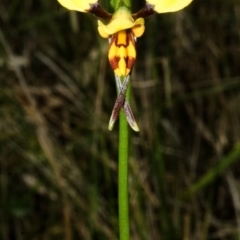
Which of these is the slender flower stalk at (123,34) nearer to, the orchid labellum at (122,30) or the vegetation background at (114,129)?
the orchid labellum at (122,30)

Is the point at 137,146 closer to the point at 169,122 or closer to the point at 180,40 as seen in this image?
the point at 169,122

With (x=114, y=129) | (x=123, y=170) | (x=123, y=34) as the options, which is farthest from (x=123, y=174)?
(x=114, y=129)

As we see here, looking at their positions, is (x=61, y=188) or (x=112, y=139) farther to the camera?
(x=112, y=139)

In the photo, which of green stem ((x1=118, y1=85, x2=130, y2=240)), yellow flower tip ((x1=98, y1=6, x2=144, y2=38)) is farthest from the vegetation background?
yellow flower tip ((x1=98, y1=6, x2=144, y2=38))

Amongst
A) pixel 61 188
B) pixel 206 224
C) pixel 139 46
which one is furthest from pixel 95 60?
pixel 206 224

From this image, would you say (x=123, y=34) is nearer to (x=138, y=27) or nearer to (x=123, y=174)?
(x=138, y=27)

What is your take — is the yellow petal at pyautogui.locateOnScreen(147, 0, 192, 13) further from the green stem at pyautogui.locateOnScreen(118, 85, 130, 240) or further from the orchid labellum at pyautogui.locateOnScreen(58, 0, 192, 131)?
the green stem at pyautogui.locateOnScreen(118, 85, 130, 240)
